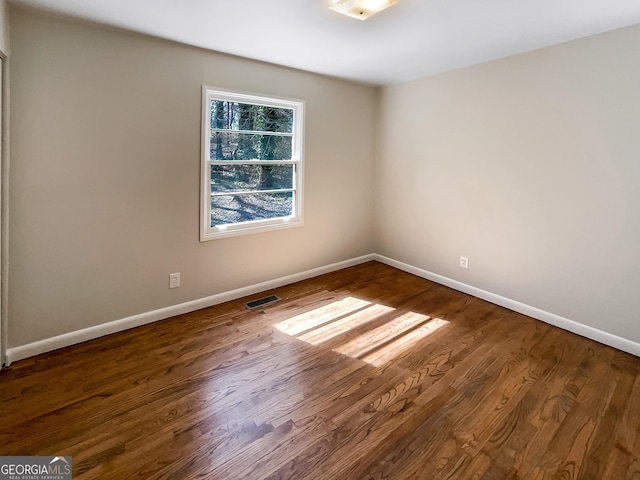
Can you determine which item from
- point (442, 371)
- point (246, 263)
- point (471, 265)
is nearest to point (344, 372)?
point (442, 371)

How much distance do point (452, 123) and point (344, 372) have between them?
2763mm

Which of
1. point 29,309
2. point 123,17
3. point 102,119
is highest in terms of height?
point 123,17

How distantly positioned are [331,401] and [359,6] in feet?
7.80

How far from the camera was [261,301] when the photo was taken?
3.38m

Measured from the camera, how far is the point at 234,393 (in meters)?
2.06

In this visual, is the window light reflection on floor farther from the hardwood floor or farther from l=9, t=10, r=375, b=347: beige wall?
l=9, t=10, r=375, b=347: beige wall

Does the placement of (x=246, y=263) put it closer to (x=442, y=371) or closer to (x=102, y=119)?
(x=102, y=119)

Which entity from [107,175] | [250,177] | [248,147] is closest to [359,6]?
[248,147]

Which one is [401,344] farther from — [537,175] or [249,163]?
[249,163]

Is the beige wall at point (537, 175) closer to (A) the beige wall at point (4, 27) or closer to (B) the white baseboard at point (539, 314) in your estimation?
(B) the white baseboard at point (539, 314)

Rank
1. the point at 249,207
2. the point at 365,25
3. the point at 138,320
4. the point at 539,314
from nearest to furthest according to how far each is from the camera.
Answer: the point at 365,25
the point at 138,320
the point at 539,314
the point at 249,207

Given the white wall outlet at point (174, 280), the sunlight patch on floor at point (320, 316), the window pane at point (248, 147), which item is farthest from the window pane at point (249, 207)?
the sunlight patch on floor at point (320, 316)

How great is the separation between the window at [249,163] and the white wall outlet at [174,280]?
1.38 ft

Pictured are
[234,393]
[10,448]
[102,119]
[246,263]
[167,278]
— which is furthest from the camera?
[246,263]
